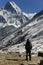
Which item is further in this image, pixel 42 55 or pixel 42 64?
pixel 42 55

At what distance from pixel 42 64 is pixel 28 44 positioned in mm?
12534

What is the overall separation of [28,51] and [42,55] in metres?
2.35

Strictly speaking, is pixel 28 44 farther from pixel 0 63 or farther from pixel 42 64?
pixel 42 64

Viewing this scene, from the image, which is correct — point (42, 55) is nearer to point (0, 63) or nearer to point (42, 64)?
point (0, 63)

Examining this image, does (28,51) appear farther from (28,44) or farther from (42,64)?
(42,64)

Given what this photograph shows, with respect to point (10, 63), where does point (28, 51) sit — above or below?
above

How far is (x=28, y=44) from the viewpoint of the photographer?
38.1m

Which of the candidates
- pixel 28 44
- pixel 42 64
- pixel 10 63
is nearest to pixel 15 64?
pixel 10 63

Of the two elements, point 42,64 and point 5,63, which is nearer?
point 42,64

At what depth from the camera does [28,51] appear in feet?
128

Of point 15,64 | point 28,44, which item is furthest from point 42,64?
point 28,44

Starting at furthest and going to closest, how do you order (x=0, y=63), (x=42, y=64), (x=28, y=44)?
(x=28, y=44)
(x=0, y=63)
(x=42, y=64)

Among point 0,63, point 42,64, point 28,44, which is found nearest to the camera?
point 42,64

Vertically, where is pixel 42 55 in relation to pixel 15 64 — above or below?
above
